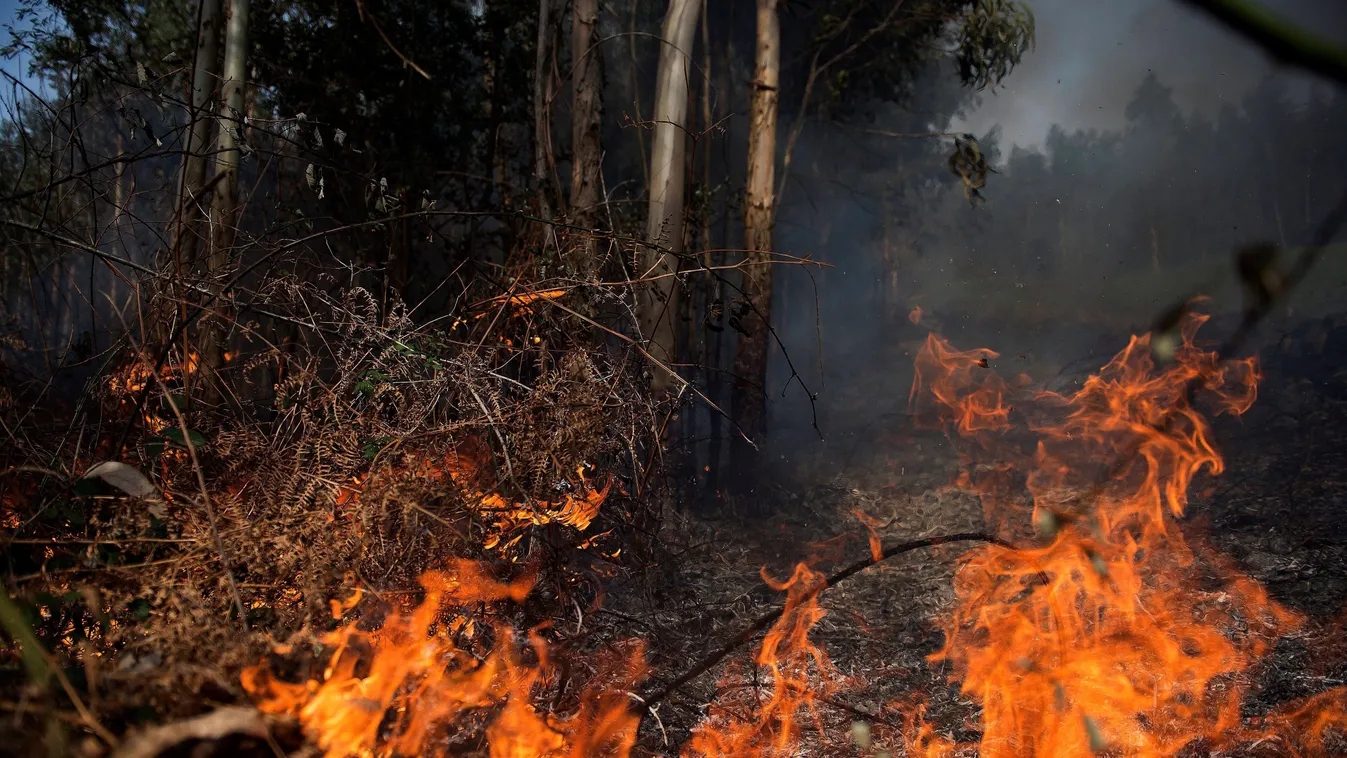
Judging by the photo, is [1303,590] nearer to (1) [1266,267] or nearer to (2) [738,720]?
(2) [738,720]

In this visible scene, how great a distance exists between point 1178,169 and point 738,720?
4039 centimetres

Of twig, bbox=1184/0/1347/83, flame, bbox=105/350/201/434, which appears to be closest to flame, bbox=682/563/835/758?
flame, bbox=105/350/201/434

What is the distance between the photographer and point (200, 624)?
256cm

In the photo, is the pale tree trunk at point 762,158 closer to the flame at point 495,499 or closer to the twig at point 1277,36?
the flame at point 495,499

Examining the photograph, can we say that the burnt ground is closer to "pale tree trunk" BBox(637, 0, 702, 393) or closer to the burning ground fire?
the burning ground fire

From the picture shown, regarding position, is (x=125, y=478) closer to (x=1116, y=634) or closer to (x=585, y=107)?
(x=585, y=107)

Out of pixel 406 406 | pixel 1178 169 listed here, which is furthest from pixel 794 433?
pixel 1178 169

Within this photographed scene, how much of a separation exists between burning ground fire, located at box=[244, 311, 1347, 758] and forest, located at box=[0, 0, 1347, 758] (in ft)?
0.08

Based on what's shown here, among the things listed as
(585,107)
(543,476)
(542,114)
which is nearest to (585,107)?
(585,107)

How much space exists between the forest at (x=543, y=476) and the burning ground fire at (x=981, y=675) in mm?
23

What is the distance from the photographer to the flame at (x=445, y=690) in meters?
2.42

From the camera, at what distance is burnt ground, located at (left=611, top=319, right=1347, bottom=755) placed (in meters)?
4.22

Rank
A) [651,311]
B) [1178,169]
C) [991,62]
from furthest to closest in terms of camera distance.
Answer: [1178,169]
[991,62]
[651,311]

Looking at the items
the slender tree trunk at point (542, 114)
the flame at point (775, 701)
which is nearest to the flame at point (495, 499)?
the flame at point (775, 701)
